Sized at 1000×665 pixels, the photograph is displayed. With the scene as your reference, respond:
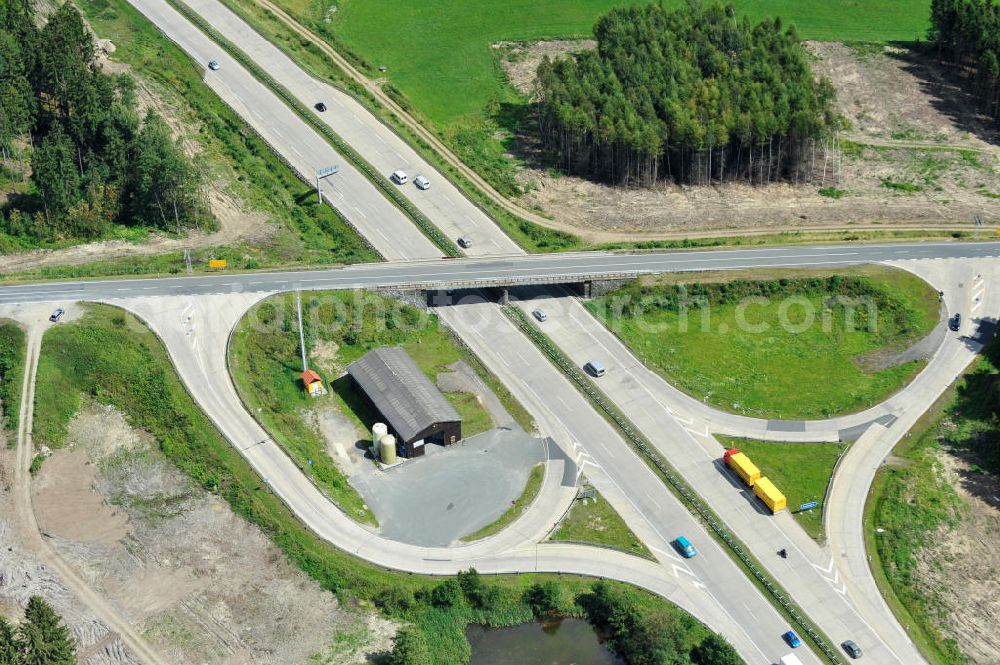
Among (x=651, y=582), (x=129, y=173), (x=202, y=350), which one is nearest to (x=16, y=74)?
(x=129, y=173)

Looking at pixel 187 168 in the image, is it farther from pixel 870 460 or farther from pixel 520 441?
pixel 870 460

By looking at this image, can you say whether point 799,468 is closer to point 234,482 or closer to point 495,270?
point 495,270

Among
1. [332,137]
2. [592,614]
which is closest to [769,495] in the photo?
[592,614]

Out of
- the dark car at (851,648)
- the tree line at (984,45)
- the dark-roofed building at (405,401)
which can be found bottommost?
the dark car at (851,648)

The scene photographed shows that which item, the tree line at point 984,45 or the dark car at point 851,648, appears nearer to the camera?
the dark car at point 851,648

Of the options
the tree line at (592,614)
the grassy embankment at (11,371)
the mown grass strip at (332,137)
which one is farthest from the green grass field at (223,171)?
the tree line at (592,614)

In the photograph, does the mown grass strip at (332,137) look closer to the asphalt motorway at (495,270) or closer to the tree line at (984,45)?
the asphalt motorway at (495,270)
